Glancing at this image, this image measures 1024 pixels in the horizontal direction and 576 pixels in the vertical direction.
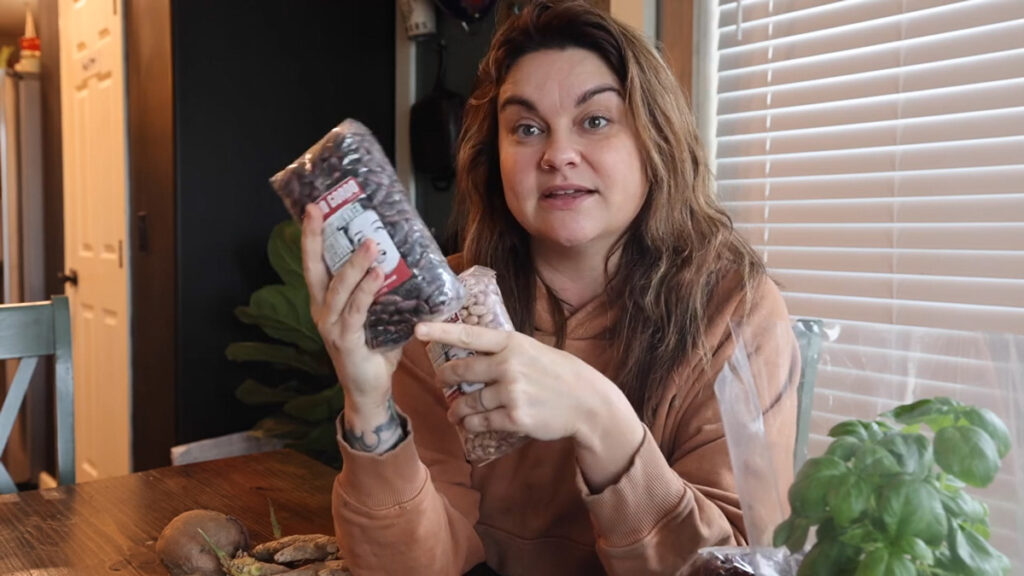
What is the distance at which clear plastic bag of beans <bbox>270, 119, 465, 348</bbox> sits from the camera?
736mm

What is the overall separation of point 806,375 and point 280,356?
2.18 m

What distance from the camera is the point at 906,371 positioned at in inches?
17.0

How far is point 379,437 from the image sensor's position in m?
0.92

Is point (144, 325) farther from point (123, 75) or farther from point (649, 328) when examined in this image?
point (649, 328)

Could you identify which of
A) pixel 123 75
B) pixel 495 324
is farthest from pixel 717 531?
pixel 123 75

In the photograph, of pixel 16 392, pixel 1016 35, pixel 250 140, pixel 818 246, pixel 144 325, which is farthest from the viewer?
pixel 144 325

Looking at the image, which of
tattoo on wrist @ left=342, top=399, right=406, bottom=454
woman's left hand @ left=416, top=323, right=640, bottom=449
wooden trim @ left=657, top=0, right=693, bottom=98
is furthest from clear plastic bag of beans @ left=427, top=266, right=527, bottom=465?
wooden trim @ left=657, top=0, right=693, bottom=98

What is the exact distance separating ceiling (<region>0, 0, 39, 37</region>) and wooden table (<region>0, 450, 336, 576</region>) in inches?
166

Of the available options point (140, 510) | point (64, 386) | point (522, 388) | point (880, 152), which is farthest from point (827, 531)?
point (64, 386)

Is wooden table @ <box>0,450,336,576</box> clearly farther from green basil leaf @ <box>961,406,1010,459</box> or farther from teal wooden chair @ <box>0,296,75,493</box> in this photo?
green basil leaf @ <box>961,406,1010,459</box>

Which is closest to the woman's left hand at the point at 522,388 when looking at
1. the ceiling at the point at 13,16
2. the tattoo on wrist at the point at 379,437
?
the tattoo on wrist at the point at 379,437

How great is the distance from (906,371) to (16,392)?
62.8 inches

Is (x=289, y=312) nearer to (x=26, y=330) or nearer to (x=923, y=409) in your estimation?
(x=26, y=330)

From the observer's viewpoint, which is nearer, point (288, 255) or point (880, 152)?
point (880, 152)
